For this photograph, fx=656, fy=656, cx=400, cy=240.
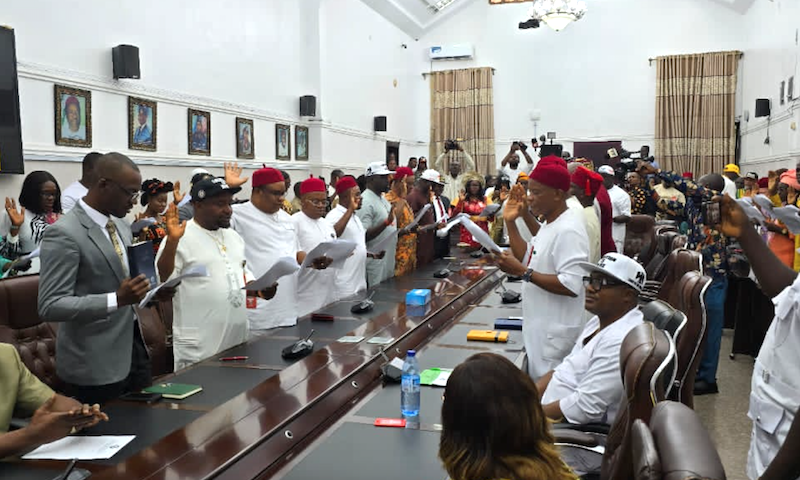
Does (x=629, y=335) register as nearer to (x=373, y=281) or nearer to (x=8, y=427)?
(x=8, y=427)

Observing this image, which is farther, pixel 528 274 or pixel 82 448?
pixel 528 274

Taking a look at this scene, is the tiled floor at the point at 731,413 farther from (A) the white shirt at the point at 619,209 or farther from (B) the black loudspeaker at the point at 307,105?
(B) the black loudspeaker at the point at 307,105

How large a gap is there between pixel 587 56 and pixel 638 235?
860cm

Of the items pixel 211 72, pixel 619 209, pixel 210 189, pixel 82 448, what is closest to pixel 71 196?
pixel 210 189

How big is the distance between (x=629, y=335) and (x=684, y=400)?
882 millimetres

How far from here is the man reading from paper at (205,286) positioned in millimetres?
2965

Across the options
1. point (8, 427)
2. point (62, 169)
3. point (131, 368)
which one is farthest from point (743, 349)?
point (62, 169)

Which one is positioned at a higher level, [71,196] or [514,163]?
[514,163]

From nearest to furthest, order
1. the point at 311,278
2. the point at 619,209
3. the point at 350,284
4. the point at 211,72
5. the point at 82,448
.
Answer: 1. the point at 82,448
2. the point at 311,278
3. the point at 350,284
4. the point at 619,209
5. the point at 211,72

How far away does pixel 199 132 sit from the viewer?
24.6 feet

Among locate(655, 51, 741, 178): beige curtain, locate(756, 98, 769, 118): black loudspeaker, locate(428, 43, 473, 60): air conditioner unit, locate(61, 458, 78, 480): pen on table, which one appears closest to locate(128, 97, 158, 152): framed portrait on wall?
locate(61, 458, 78, 480): pen on table

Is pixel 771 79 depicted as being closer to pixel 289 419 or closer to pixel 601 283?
pixel 601 283

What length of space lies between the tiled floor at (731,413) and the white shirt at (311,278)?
2.40m

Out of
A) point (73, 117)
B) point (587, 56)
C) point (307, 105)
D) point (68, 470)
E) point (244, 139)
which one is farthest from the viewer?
point (587, 56)
